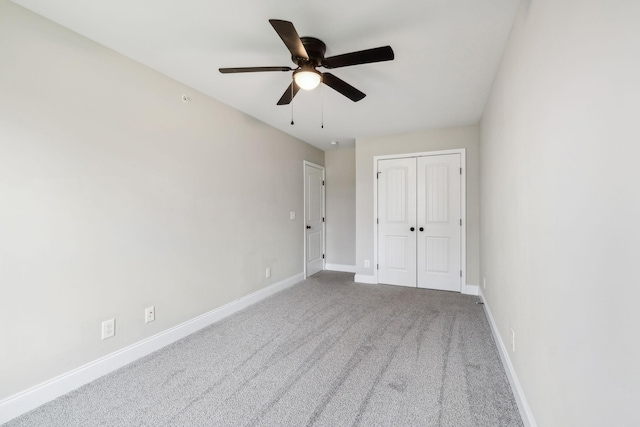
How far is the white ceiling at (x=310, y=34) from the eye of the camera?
163 cm

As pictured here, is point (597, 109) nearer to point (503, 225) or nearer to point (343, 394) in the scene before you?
point (503, 225)

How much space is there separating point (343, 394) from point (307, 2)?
2438 mm

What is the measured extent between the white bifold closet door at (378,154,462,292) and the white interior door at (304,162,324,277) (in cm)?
122

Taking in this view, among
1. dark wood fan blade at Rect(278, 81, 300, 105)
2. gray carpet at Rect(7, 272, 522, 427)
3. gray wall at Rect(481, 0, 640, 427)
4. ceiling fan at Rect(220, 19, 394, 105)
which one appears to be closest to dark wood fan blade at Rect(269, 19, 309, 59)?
ceiling fan at Rect(220, 19, 394, 105)

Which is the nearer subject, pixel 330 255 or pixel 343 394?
pixel 343 394

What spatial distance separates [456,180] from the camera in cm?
388

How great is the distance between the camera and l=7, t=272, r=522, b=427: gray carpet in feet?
5.23

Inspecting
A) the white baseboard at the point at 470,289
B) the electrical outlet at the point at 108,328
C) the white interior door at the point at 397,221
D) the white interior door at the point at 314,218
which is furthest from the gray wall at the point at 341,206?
the electrical outlet at the point at 108,328

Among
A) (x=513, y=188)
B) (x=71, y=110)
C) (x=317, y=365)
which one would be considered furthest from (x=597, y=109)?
(x=71, y=110)

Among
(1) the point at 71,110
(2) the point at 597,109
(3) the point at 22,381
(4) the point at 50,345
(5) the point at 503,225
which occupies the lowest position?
(3) the point at 22,381

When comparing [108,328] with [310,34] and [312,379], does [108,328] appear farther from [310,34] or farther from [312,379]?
[310,34]

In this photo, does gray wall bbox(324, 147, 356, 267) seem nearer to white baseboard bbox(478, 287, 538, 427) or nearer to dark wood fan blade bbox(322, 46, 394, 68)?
white baseboard bbox(478, 287, 538, 427)

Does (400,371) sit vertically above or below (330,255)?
below

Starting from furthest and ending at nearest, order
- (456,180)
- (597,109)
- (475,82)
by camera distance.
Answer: (456,180) < (475,82) < (597,109)
